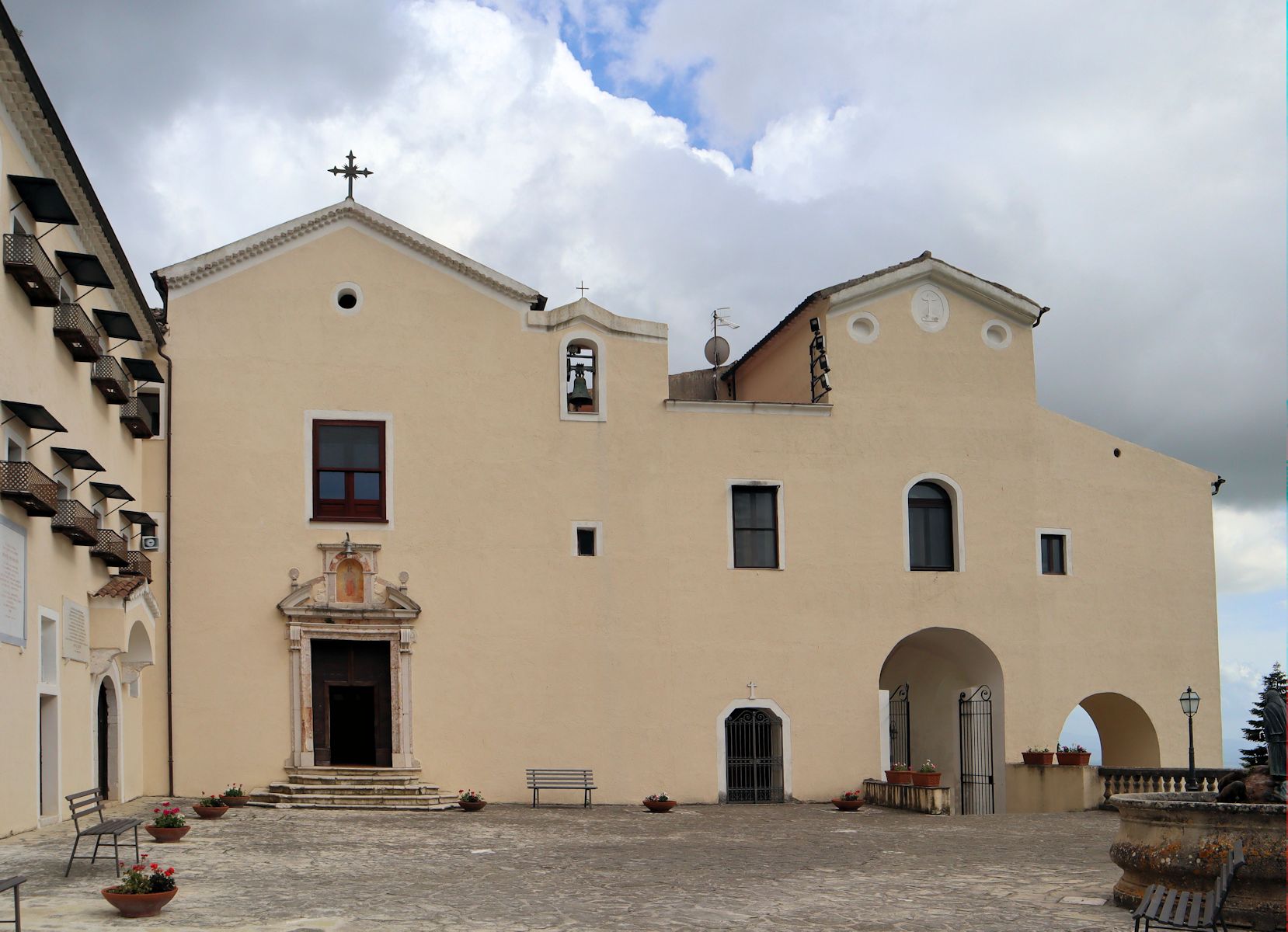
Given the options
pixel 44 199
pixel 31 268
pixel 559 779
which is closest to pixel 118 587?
pixel 31 268

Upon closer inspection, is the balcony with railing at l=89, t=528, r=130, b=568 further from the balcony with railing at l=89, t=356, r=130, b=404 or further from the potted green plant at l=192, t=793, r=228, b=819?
the potted green plant at l=192, t=793, r=228, b=819

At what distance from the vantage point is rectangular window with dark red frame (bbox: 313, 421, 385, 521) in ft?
83.3

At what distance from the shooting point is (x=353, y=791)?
23.5 meters

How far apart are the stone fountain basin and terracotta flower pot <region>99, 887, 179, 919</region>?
815cm

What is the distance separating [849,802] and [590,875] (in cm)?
1080

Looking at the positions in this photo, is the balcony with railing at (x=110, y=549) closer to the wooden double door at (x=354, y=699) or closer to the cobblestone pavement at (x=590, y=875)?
the cobblestone pavement at (x=590, y=875)

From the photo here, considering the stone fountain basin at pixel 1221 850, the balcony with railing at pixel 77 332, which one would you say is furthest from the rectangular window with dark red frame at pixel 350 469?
the stone fountain basin at pixel 1221 850

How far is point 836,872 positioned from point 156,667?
13469 mm

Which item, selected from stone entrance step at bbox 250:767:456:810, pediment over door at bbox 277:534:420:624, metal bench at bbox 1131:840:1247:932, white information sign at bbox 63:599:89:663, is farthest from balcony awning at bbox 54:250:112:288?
metal bench at bbox 1131:840:1247:932

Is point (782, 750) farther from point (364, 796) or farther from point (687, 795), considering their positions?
point (364, 796)

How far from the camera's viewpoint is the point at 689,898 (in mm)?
13305

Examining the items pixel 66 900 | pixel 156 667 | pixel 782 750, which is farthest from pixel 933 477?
pixel 66 900

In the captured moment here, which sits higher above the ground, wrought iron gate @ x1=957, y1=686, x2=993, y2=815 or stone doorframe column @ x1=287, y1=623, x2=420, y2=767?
stone doorframe column @ x1=287, y1=623, x2=420, y2=767

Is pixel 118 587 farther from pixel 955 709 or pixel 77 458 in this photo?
pixel 955 709
